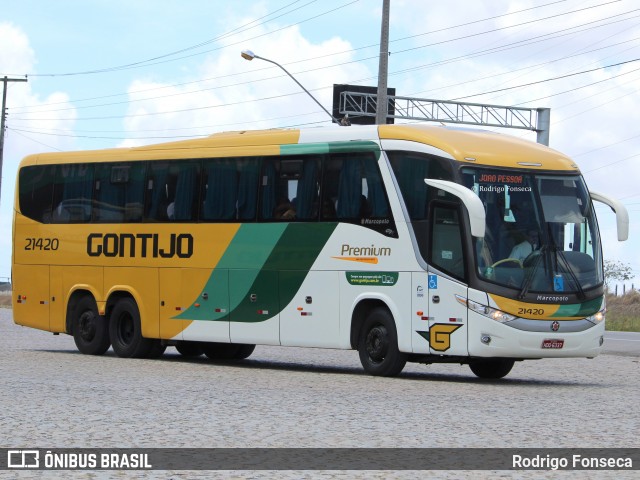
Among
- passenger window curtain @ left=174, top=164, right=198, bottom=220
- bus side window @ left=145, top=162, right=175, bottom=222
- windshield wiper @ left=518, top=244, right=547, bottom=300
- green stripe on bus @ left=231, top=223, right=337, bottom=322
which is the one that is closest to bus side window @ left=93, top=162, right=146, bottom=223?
bus side window @ left=145, top=162, right=175, bottom=222

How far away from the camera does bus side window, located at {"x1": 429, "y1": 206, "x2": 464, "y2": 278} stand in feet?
65.1

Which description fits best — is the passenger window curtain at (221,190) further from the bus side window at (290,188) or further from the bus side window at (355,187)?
the bus side window at (355,187)

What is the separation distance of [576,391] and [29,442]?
9229 mm

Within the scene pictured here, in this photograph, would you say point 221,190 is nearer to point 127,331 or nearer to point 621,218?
point 127,331

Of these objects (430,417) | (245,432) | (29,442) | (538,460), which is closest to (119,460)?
(29,442)

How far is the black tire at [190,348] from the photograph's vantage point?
2562 cm

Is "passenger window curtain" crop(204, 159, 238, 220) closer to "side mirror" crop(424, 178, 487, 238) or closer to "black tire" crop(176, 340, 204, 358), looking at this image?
"black tire" crop(176, 340, 204, 358)

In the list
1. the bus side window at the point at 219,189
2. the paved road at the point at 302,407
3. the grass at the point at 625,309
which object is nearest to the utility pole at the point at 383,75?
the bus side window at the point at 219,189

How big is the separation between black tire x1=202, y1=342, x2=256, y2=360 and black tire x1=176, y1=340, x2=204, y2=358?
0.35 ft

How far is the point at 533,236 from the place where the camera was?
19859 mm

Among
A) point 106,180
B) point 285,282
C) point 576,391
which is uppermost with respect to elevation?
point 106,180

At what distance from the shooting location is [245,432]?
12.4 meters

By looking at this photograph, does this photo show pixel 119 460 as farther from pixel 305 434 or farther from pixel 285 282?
pixel 285 282

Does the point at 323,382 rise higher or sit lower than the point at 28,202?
lower
